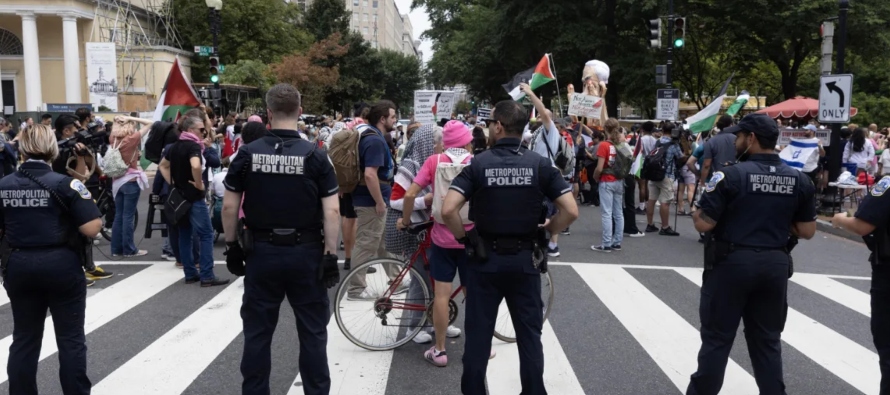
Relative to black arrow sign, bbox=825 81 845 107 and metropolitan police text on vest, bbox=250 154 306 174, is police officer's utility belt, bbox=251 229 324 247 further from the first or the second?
black arrow sign, bbox=825 81 845 107

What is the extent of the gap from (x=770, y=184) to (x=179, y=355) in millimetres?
4549

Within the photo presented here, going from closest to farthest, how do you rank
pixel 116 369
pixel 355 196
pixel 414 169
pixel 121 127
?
1. pixel 116 369
2. pixel 414 169
3. pixel 355 196
4. pixel 121 127

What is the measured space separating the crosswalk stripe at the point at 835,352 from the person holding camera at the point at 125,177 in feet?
26.5

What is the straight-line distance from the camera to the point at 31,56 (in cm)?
3931

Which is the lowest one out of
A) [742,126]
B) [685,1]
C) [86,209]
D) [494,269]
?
[494,269]

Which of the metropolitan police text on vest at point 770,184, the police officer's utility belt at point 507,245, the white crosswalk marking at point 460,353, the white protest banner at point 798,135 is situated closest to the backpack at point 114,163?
the white crosswalk marking at point 460,353

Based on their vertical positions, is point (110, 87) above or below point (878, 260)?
above

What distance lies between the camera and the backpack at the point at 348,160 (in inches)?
281

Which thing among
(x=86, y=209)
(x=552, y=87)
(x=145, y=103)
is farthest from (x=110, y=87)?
→ (x=86, y=209)

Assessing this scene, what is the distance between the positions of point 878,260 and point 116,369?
209 inches

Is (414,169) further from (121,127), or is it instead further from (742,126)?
(121,127)

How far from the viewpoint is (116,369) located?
5.30 meters

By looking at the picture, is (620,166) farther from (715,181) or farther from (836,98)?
(836,98)

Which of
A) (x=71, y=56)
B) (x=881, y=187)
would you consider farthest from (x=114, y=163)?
(x=71, y=56)
